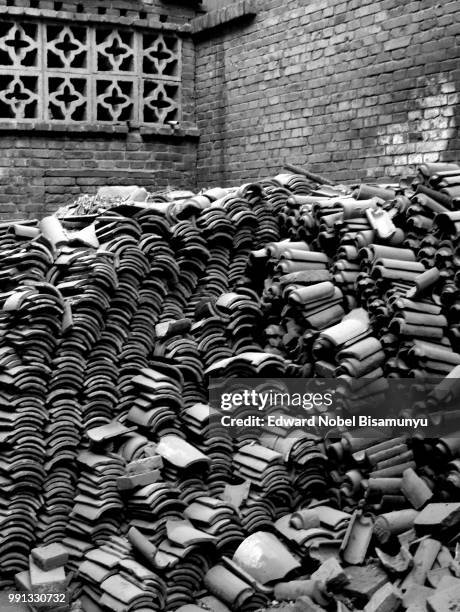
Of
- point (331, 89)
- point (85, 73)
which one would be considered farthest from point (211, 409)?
point (85, 73)

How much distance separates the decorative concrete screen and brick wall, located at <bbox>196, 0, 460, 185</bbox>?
0.63 m

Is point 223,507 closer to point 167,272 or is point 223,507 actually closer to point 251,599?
point 251,599

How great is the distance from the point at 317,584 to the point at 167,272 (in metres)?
2.71

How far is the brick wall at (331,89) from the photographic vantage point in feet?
26.8

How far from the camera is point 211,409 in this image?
17.9 feet

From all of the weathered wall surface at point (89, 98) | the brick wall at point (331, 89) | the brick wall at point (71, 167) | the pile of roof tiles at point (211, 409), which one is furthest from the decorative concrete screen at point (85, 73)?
the pile of roof tiles at point (211, 409)

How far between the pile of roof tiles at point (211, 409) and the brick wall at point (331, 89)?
234cm

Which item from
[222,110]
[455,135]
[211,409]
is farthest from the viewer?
[222,110]

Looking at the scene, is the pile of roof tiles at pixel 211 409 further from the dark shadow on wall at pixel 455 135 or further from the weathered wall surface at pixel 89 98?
the weathered wall surface at pixel 89 98

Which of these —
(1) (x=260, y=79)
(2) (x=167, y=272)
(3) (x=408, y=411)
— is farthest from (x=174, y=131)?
(3) (x=408, y=411)

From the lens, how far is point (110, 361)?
17.9 ft

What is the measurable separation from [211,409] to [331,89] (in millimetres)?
5425

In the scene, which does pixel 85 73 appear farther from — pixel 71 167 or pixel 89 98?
pixel 71 167

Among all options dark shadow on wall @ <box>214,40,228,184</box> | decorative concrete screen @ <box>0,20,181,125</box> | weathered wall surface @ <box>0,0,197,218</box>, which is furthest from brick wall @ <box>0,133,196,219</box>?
dark shadow on wall @ <box>214,40,228,184</box>
